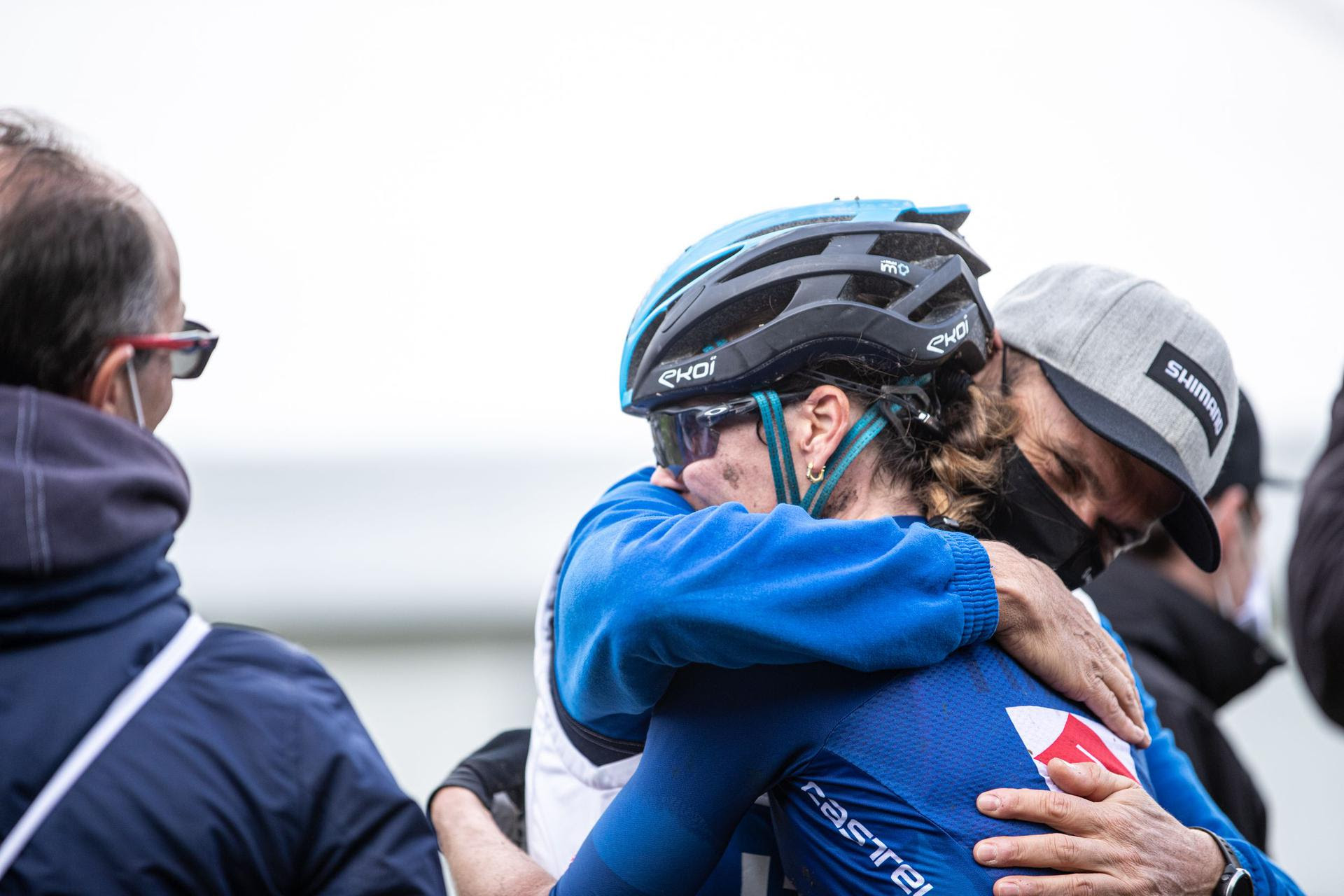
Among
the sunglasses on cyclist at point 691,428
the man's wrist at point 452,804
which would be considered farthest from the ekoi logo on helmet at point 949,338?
the man's wrist at point 452,804

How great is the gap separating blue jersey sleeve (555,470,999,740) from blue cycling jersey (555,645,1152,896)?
77mm

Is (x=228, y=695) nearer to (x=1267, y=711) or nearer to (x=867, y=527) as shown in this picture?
(x=867, y=527)

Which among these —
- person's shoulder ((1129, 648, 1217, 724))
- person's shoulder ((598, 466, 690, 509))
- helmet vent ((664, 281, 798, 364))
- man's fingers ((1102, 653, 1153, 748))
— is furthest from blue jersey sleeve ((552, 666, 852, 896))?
person's shoulder ((1129, 648, 1217, 724))

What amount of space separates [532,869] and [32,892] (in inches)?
40.6

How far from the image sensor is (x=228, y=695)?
167cm

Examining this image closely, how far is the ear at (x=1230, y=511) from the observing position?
4.53 meters

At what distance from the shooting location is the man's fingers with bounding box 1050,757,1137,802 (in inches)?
76.4

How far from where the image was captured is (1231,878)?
216 centimetres

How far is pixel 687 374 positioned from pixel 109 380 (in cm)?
106

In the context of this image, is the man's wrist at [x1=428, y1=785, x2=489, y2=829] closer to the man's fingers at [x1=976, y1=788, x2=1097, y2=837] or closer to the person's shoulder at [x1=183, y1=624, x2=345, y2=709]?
the person's shoulder at [x1=183, y1=624, x2=345, y2=709]

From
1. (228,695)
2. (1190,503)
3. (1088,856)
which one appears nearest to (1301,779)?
(1190,503)

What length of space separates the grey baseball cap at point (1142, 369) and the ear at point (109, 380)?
1.83m

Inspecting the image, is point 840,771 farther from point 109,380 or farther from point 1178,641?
point 1178,641

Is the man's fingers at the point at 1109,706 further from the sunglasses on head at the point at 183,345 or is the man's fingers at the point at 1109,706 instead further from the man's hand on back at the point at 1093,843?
the sunglasses on head at the point at 183,345
